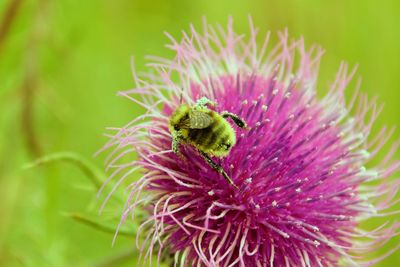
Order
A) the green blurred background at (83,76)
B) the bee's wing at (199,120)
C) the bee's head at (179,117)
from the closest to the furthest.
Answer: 1. the bee's wing at (199,120)
2. the bee's head at (179,117)
3. the green blurred background at (83,76)

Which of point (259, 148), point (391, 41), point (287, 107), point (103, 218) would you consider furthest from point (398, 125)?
point (103, 218)

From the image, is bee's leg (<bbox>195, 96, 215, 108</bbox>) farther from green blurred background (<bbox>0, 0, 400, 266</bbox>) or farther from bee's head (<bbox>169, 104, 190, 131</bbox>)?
green blurred background (<bbox>0, 0, 400, 266</bbox>)

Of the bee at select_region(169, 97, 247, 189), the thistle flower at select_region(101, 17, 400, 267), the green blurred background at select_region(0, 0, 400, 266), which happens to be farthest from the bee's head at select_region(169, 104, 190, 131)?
the green blurred background at select_region(0, 0, 400, 266)

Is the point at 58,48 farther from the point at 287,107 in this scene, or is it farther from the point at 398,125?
the point at 398,125

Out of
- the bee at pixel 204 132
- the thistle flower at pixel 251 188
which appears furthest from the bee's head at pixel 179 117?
the thistle flower at pixel 251 188

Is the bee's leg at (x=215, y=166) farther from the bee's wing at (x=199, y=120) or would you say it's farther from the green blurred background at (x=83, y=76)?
the green blurred background at (x=83, y=76)
